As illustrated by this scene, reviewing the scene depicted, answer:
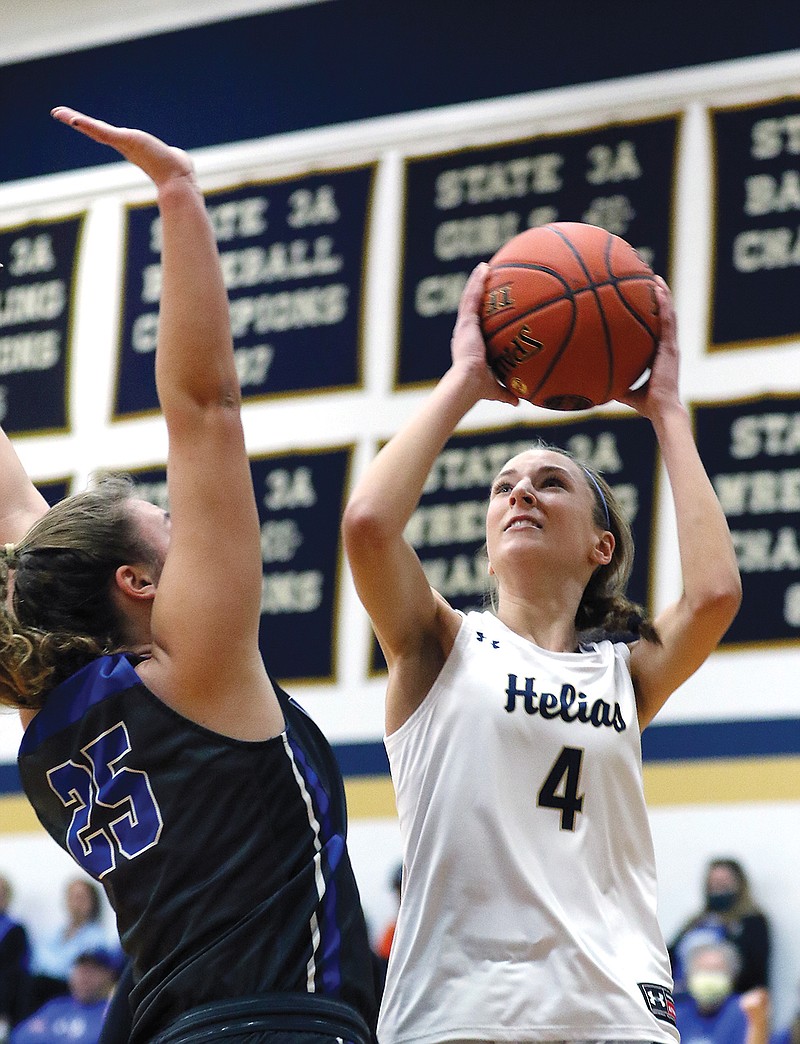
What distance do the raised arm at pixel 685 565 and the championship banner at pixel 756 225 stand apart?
3.71m

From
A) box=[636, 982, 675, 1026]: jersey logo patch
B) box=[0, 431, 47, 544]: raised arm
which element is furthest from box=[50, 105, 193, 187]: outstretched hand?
box=[636, 982, 675, 1026]: jersey logo patch

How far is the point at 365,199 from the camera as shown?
7.25 meters

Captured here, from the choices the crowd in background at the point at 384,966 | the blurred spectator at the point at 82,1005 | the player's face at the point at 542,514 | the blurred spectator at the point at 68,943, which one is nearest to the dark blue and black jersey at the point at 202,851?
the player's face at the point at 542,514

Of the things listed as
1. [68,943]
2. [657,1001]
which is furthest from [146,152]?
[68,943]

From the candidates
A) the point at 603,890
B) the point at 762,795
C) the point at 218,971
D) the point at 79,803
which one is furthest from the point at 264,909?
the point at 762,795

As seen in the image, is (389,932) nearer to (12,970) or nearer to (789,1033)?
(789,1033)

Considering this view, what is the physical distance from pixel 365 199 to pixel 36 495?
16.6ft

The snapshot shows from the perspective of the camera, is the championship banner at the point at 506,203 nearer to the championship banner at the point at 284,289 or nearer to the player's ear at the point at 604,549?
the championship banner at the point at 284,289

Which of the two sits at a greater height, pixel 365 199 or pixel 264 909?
pixel 365 199

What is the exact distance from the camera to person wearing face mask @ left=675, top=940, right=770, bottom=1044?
18.1 feet

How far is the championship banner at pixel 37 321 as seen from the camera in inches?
305

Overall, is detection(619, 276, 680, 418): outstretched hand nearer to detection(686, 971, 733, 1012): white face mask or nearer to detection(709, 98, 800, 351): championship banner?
detection(686, 971, 733, 1012): white face mask

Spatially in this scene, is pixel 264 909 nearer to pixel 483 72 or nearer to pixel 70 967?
pixel 70 967

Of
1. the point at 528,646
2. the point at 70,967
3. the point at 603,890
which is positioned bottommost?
the point at 70,967
